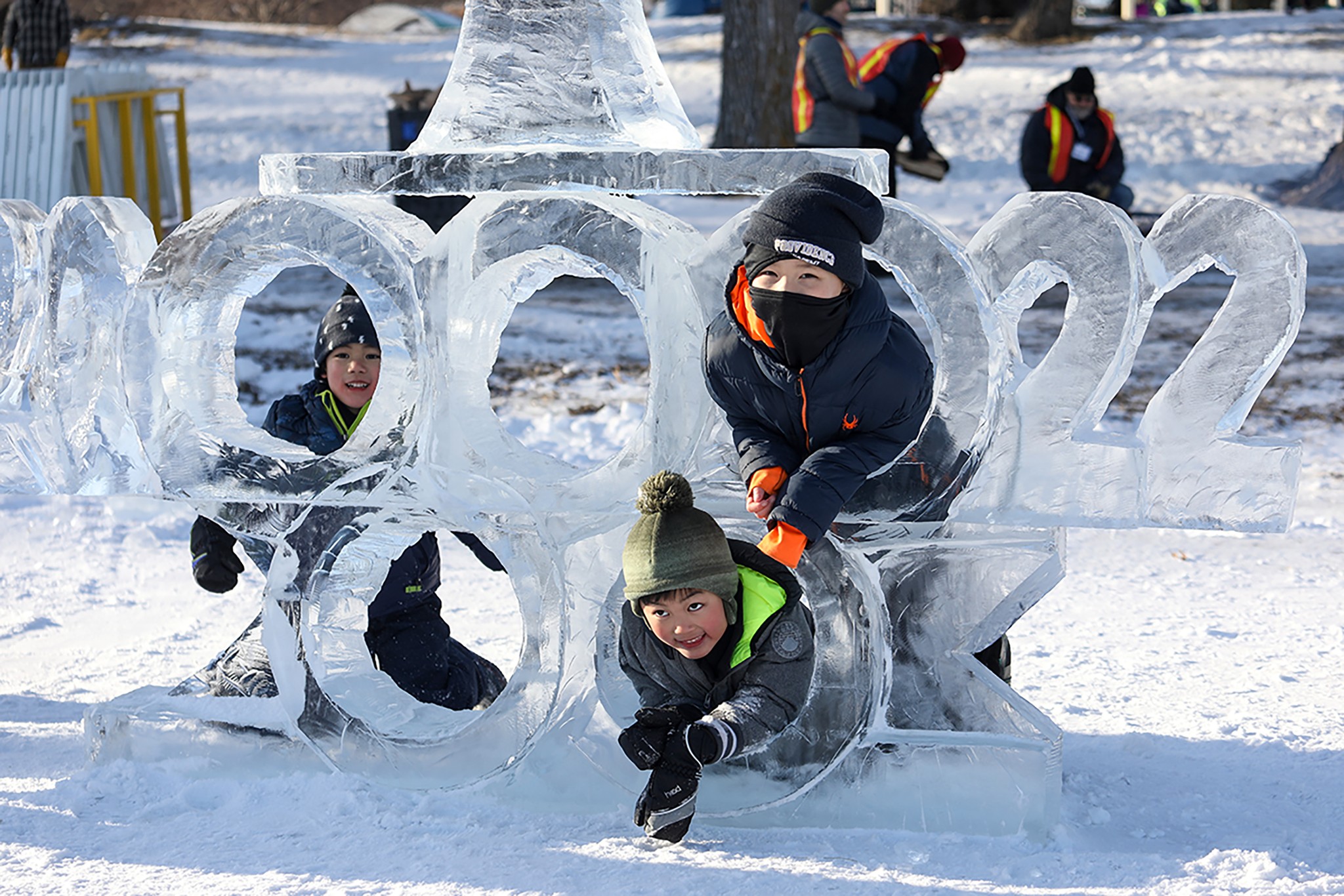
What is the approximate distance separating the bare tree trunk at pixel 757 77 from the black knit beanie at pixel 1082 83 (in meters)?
3.30

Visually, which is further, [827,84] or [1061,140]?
[1061,140]

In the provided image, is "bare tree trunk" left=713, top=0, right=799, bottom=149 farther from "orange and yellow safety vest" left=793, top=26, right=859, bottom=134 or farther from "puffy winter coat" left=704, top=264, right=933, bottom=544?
"puffy winter coat" left=704, top=264, right=933, bottom=544

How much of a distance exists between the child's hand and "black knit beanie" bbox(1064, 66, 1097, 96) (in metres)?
6.65

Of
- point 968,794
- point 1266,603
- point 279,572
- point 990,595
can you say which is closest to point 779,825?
point 968,794

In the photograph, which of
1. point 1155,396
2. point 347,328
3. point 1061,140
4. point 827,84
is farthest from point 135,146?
point 1155,396

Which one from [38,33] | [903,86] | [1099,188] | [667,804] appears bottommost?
[667,804]

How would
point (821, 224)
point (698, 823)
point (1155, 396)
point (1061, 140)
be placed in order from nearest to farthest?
point (821, 224) < point (1155, 396) < point (698, 823) < point (1061, 140)

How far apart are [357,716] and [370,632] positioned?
0.57 m

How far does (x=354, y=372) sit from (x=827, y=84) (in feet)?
17.7

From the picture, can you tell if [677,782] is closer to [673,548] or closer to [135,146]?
[673,548]

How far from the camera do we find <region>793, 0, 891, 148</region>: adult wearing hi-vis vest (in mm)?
7965

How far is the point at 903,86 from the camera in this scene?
27.8 ft

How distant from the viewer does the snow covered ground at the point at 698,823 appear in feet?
8.25

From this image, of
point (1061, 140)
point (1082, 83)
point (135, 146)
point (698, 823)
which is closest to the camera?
point (698, 823)
